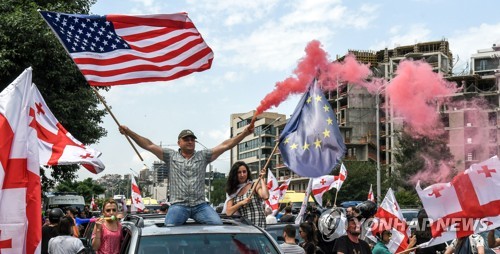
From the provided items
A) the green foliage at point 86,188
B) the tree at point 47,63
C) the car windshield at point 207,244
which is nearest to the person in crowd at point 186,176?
the car windshield at point 207,244

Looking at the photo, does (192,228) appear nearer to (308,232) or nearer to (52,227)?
(308,232)

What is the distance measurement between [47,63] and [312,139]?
15688 millimetres

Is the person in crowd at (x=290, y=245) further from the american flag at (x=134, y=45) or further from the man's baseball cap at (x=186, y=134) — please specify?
the american flag at (x=134, y=45)

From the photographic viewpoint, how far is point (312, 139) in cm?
1132

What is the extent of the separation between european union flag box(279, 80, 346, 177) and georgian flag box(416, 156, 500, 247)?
8.33ft

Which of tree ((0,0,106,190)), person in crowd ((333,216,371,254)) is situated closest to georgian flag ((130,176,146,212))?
tree ((0,0,106,190))

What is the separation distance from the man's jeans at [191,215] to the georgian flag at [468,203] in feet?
8.16

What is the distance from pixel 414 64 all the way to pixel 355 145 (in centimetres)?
6741

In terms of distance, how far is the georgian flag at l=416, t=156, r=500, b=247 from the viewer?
8672mm

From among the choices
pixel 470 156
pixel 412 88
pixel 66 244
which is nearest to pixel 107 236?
pixel 66 244

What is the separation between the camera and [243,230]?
705cm

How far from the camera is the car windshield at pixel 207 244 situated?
6.71m

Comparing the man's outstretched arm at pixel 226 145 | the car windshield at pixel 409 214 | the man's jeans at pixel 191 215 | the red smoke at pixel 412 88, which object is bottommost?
the car windshield at pixel 409 214

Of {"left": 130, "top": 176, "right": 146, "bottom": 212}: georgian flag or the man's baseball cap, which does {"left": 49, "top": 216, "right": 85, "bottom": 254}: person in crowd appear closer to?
the man's baseball cap
